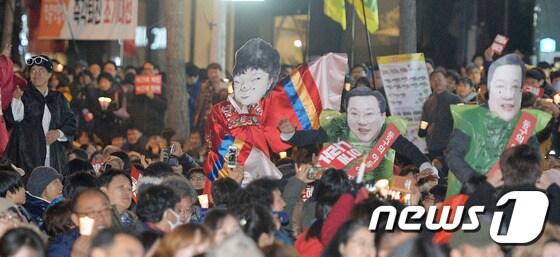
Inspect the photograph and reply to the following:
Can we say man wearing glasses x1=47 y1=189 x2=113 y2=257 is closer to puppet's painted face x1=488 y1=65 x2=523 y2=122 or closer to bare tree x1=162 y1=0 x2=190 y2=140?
puppet's painted face x1=488 y1=65 x2=523 y2=122

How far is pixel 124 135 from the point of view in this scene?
20.9 metres

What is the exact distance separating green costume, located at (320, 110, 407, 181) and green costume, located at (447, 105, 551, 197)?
777mm

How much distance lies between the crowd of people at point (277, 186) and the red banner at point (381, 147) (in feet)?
0.23

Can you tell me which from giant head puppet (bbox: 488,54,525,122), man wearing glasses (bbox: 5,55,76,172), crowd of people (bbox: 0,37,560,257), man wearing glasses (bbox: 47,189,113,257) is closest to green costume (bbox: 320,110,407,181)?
crowd of people (bbox: 0,37,560,257)

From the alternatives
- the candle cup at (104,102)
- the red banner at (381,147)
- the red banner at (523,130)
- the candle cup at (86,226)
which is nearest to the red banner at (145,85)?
the candle cup at (104,102)

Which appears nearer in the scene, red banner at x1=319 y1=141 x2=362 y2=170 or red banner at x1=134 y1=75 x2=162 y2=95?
red banner at x1=319 y1=141 x2=362 y2=170

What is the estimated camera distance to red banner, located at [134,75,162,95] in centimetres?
2292

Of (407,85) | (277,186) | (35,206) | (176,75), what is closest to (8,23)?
(176,75)

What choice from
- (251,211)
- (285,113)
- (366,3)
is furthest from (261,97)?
(366,3)

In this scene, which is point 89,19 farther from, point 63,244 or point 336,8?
point 63,244

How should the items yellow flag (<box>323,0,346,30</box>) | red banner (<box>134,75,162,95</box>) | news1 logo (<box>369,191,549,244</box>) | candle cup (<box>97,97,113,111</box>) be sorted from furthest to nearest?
red banner (<box>134,75,162,95</box>)
candle cup (<box>97,97,113,111</box>)
yellow flag (<box>323,0,346,30</box>)
news1 logo (<box>369,191,549,244</box>)

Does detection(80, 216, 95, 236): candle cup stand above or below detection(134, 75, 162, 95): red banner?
below

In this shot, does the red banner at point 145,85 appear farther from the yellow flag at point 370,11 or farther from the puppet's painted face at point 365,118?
the puppet's painted face at point 365,118

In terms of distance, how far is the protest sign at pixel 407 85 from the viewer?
57.7 ft
